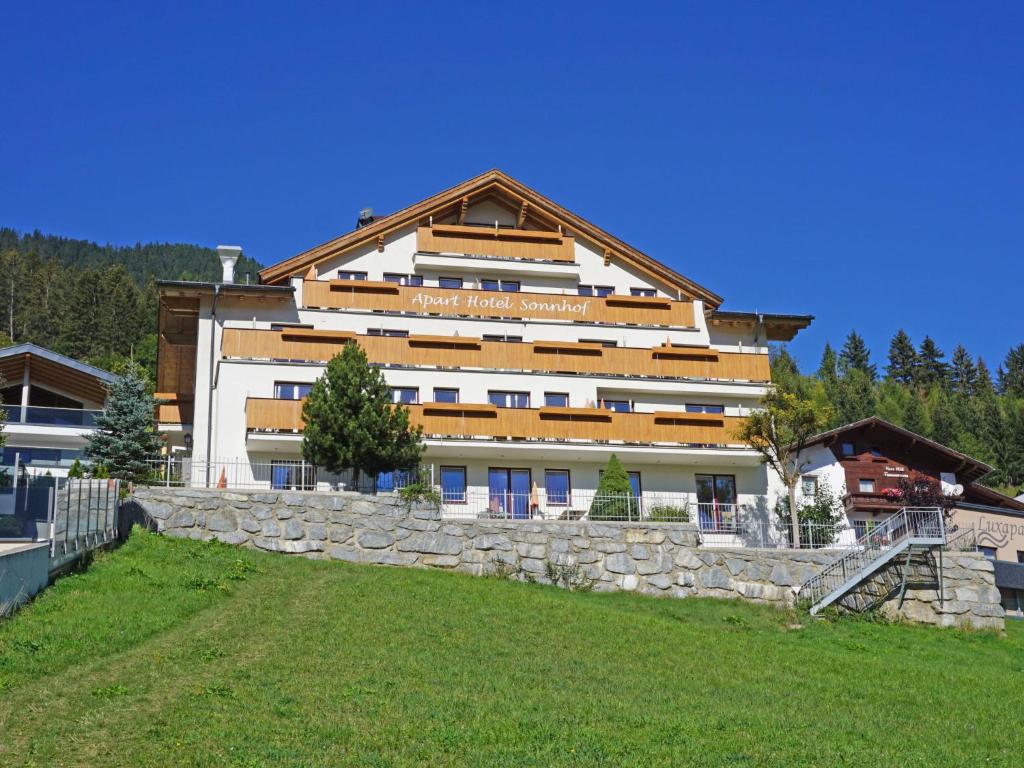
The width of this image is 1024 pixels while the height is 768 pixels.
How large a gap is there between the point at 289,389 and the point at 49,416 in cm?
1275

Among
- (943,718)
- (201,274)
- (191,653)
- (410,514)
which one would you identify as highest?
(201,274)

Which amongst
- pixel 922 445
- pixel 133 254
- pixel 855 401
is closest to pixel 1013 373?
pixel 855 401

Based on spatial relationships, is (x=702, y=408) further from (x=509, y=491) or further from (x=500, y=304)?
(x=500, y=304)

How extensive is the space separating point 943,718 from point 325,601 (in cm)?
1180

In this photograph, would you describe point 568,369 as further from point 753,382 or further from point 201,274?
point 201,274

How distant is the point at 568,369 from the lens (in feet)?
126

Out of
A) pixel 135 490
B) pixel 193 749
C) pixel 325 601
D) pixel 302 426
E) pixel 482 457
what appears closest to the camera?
pixel 193 749

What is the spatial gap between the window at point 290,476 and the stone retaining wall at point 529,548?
379cm

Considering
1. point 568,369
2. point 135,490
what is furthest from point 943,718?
point 568,369

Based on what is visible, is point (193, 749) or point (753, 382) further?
point (753, 382)

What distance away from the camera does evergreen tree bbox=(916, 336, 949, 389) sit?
128 m

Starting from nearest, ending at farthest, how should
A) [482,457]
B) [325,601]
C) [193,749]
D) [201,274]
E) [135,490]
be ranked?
[193,749] < [325,601] < [135,490] < [482,457] < [201,274]

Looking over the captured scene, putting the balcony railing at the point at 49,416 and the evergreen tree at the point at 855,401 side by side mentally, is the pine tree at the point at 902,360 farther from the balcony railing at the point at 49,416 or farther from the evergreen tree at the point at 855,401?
the balcony railing at the point at 49,416

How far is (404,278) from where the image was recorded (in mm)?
40469
